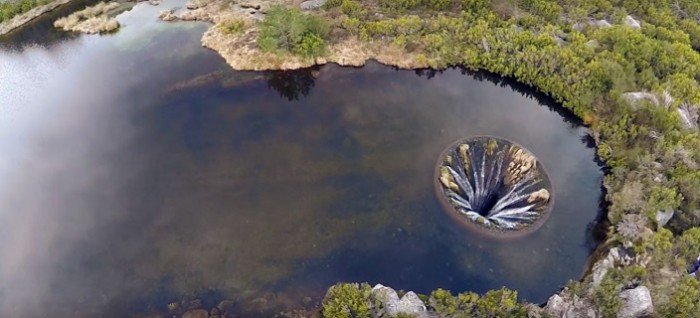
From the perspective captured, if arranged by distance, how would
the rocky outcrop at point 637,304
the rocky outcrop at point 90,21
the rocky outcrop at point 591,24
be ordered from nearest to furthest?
the rocky outcrop at point 637,304, the rocky outcrop at point 591,24, the rocky outcrop at point 90,21

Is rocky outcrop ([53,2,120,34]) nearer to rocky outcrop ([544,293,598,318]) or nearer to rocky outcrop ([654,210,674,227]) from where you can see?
rocky outcrop ([544,293,598,318])

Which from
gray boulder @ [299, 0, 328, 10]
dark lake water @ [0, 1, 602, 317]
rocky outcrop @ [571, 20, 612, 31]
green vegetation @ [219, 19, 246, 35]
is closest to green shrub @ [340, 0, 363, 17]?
gray boulder @ [299, 0, 328, 10]

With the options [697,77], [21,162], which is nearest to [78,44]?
[21,162]

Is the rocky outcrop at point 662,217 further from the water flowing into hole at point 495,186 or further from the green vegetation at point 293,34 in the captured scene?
the green vegetation at point 293,34

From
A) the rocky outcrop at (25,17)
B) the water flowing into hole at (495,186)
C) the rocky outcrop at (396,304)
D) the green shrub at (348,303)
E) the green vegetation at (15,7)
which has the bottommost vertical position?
the rocky outcrop at (396,304)

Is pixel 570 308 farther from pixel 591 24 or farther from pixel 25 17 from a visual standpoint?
pixel 25 17

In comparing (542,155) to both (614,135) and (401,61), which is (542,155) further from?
(401,61)

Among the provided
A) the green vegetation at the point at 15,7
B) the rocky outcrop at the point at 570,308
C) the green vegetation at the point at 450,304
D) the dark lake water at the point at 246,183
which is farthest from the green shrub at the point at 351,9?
the green vegetation at the point at 15,7
